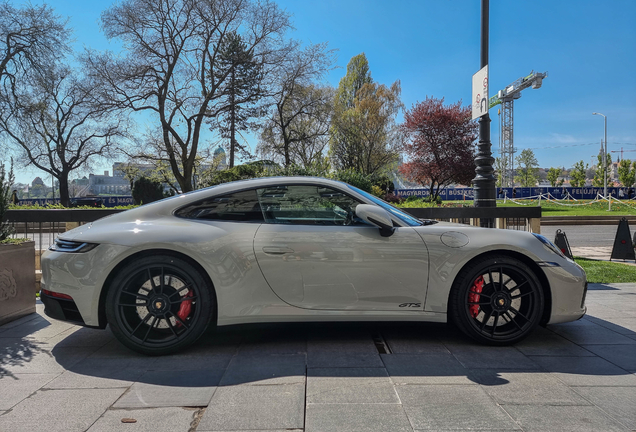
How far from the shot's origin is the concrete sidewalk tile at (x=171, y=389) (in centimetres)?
245

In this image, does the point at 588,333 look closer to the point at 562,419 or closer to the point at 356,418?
the point at 562,419

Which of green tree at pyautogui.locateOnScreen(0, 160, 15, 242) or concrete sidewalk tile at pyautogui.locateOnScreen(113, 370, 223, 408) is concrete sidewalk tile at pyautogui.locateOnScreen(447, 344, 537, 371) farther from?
green tree at pyautogui.locateOnScreen(0, 160, 15, 242)

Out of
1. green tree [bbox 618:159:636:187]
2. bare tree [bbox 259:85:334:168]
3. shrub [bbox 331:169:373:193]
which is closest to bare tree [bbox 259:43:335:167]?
bare tree [bbox 259:85:334:168]

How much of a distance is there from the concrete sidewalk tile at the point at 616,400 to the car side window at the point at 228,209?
2.38 m

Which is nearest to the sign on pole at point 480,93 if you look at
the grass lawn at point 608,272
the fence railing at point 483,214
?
the fence railing at point 483,214

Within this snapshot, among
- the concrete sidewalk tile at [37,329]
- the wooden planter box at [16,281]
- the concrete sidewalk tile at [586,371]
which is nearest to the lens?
the concrete sidewalk tile at [586,371]

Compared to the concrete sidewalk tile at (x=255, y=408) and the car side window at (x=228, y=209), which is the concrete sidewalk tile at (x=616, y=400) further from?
the car side window at (x=228, y=209)

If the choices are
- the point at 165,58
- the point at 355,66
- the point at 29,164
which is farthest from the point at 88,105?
the point at 355,66

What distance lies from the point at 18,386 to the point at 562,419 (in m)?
3.13

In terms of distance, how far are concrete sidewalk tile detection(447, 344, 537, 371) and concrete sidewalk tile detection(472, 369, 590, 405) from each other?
0.11 m

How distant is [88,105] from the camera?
20.7 metres

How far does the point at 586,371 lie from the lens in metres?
2.91

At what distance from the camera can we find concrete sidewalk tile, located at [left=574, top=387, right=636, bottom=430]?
88.7 inches

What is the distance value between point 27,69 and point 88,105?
4828 millimetres
